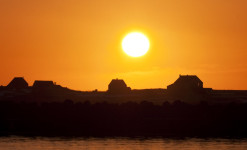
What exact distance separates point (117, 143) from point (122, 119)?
106ft

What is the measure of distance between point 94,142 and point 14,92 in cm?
8425

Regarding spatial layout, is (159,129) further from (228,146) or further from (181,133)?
(228,146)

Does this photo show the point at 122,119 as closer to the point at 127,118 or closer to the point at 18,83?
the point at 127,118

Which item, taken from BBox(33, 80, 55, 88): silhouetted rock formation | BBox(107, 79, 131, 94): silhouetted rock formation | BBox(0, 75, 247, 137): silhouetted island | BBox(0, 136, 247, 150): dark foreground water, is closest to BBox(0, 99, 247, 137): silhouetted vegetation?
BBox(0, 75, 247, 137): silhouetted island

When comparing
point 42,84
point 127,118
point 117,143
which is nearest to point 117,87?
point 42,84

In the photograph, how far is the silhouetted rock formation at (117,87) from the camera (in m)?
175

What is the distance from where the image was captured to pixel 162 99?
154 meters

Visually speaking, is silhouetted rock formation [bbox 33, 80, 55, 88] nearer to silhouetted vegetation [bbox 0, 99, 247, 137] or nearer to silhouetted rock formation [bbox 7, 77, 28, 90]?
silhouetted rock formation [bbox 7, 77, 28, 90]

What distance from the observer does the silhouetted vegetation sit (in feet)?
357

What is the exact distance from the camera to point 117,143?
88750mm

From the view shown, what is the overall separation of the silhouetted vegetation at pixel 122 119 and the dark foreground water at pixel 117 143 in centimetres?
1137

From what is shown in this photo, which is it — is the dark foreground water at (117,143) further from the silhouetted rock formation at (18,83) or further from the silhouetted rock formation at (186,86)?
the silhouetted rock formation at (18,83)

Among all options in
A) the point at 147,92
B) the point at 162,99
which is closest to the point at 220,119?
the point at 162,99

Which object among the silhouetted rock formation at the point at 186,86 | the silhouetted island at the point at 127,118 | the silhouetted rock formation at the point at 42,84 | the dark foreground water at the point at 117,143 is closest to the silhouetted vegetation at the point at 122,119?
the silhouetted island at the point at 127,118
